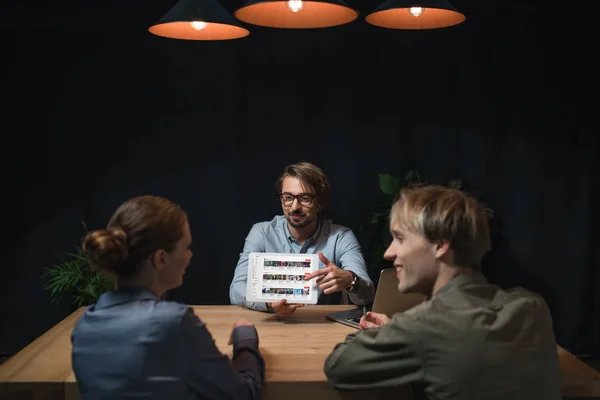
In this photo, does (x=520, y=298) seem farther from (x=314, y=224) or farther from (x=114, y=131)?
(x=114, y=131)

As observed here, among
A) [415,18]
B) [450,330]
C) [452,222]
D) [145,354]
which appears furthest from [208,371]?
[415,18]

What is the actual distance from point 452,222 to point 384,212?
111 inches

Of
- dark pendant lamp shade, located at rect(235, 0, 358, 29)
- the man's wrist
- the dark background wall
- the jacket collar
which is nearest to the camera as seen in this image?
the jacket collar

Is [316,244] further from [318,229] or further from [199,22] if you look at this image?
[199,22]

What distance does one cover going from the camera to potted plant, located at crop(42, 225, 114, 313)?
4488mm

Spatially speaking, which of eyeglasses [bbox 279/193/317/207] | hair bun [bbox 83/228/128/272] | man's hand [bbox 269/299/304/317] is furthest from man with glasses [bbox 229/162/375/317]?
hair bun [bbox 83/228/128/272]

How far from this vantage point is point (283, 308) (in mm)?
2766

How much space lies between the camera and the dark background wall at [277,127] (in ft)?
15.8

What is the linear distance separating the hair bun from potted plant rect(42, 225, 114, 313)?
2.57m

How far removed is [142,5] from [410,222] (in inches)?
135

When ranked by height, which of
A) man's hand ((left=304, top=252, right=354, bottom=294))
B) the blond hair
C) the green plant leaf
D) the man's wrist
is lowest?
the man's wrist

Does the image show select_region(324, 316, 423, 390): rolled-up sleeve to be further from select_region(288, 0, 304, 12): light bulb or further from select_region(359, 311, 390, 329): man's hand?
select_region(288, 0, 304, 12): light bulb

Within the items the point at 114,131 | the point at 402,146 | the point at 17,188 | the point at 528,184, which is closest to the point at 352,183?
the point at 402,146

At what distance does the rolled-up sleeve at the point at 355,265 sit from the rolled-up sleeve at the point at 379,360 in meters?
1.07
